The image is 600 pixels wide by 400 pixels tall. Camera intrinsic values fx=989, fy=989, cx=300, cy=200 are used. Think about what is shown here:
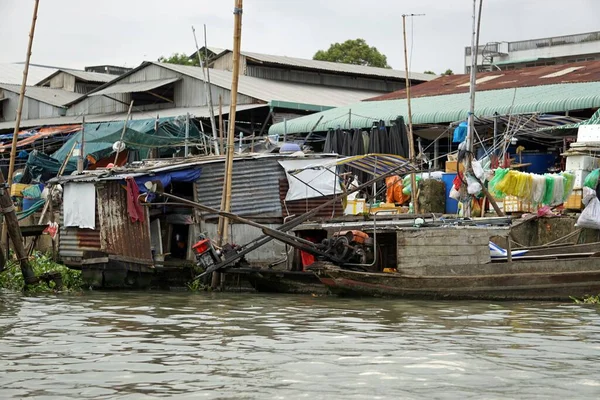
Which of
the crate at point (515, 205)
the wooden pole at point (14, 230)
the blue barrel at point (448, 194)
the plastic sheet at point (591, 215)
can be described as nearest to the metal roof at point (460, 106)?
the blue barrel at point (448, 194)

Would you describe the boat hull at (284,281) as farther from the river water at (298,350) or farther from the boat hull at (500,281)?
the river water at (298,350)

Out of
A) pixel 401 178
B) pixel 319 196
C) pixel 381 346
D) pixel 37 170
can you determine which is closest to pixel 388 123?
pixel 401 178

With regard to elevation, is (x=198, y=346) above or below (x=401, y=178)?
below

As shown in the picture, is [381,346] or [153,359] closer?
[153,359]

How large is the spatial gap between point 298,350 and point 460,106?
1607 centimetres

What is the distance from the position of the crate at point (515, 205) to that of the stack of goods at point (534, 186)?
324 millimetres

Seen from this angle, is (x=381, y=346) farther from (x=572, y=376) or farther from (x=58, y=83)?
(x=58, y=83)

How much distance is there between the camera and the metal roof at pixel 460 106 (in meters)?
23.0

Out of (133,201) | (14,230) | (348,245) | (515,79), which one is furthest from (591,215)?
(515,79)

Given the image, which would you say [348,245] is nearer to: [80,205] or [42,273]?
[80,205]

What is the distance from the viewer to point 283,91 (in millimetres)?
32656

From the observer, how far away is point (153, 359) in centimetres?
977

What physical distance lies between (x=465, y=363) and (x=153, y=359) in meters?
3.05

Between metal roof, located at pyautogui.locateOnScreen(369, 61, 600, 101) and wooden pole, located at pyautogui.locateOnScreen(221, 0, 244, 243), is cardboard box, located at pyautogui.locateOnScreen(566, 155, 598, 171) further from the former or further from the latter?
wooden pole, located at pyautogui.locateOnScreen(221, 0, 244, 243)
